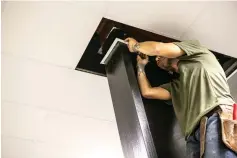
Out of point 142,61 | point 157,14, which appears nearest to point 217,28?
point 157,14

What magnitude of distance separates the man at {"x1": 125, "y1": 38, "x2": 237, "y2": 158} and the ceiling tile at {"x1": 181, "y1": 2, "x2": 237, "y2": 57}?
0.28m

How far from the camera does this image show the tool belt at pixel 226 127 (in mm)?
1542

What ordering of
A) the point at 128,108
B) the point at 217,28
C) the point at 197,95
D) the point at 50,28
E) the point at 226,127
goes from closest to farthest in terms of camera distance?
the point at 226,127 → the point at 197,95 → the point at 128,108 → the point at 50,28 → the point at 217,28

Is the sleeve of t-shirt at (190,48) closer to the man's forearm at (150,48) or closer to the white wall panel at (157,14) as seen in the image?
the man's forearm at (150,48)

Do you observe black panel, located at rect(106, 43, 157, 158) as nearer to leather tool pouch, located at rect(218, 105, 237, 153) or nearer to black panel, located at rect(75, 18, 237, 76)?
black panel, located at rect(75, 18, 237, 76)

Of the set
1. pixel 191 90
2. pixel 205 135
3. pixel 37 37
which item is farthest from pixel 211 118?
pixel 37 37

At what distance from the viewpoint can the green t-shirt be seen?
1751 millimetres

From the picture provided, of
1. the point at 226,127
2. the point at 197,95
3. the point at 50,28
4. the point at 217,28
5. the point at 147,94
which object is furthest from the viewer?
the point at 217,28

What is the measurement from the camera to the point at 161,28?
234 centimetres

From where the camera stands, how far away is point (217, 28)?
2.40m

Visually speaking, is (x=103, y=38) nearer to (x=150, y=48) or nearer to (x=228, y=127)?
(x=150, y=48)

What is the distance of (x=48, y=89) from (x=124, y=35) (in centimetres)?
85

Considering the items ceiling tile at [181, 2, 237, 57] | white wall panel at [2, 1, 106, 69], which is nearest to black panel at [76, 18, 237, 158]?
A: white wall panel at [2, 1, 106, 69]

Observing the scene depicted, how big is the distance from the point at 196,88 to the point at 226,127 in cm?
33
